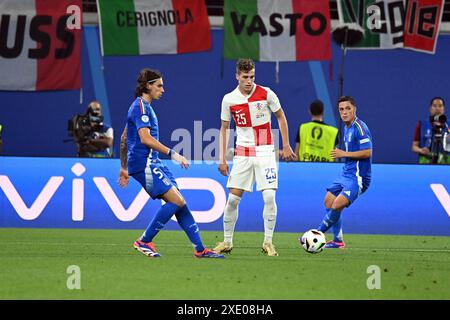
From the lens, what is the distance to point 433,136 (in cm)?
1599

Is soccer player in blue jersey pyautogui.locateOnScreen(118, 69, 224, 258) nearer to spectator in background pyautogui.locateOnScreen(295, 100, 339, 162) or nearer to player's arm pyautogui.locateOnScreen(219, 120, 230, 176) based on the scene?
player's arm pyautogui.locateOnScreen(219, 120, 230, 176)

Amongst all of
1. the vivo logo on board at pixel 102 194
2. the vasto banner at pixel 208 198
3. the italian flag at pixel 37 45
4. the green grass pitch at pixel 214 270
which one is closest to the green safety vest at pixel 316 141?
the vasto banner at pixel 208 198

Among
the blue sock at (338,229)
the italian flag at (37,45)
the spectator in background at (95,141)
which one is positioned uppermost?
the italian flag at (37,45)

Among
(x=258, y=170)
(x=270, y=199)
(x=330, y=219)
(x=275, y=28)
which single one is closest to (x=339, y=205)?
(x=330, y=219)

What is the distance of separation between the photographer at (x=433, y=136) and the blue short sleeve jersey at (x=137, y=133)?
6.65 metres

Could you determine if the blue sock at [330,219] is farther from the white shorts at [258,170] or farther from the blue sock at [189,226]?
the blue sock at [189,226]

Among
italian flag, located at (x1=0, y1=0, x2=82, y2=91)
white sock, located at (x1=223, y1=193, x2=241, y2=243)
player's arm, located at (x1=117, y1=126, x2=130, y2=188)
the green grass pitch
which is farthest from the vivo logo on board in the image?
italian flag, located at (x1=0, y1=0, x2=82, y2=91)

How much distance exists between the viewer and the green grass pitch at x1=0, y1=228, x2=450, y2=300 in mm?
7680

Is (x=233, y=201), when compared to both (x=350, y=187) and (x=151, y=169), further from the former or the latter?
(x=350, y=187)

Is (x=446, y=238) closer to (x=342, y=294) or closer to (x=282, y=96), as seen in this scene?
(x=342, y=294)

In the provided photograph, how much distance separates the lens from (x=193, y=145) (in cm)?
2012

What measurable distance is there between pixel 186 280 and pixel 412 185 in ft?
22.4

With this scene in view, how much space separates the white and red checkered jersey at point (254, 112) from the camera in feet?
35.8

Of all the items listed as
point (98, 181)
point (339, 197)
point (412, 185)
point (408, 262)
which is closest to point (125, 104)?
point (98, 181)
